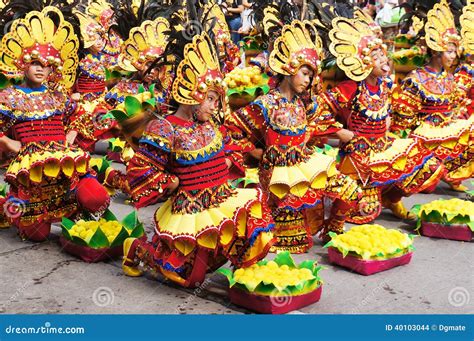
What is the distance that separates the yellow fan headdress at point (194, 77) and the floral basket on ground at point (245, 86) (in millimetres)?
1830

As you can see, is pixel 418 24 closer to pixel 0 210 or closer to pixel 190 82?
pixel 190 82

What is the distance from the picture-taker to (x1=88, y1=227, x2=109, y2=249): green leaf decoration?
16.4ft

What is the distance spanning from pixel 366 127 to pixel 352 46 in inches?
28.7

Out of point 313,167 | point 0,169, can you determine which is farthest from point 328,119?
point 0,169

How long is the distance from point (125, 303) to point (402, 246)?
209 cm

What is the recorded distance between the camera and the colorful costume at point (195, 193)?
13.8ft

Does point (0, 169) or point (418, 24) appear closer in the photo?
point (418, 24)

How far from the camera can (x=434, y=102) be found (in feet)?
21.9

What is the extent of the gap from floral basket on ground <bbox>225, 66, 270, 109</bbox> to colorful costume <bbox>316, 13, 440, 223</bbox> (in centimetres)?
66

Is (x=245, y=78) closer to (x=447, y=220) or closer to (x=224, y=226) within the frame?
(x=447, y=220)

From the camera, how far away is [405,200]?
23.8ft
